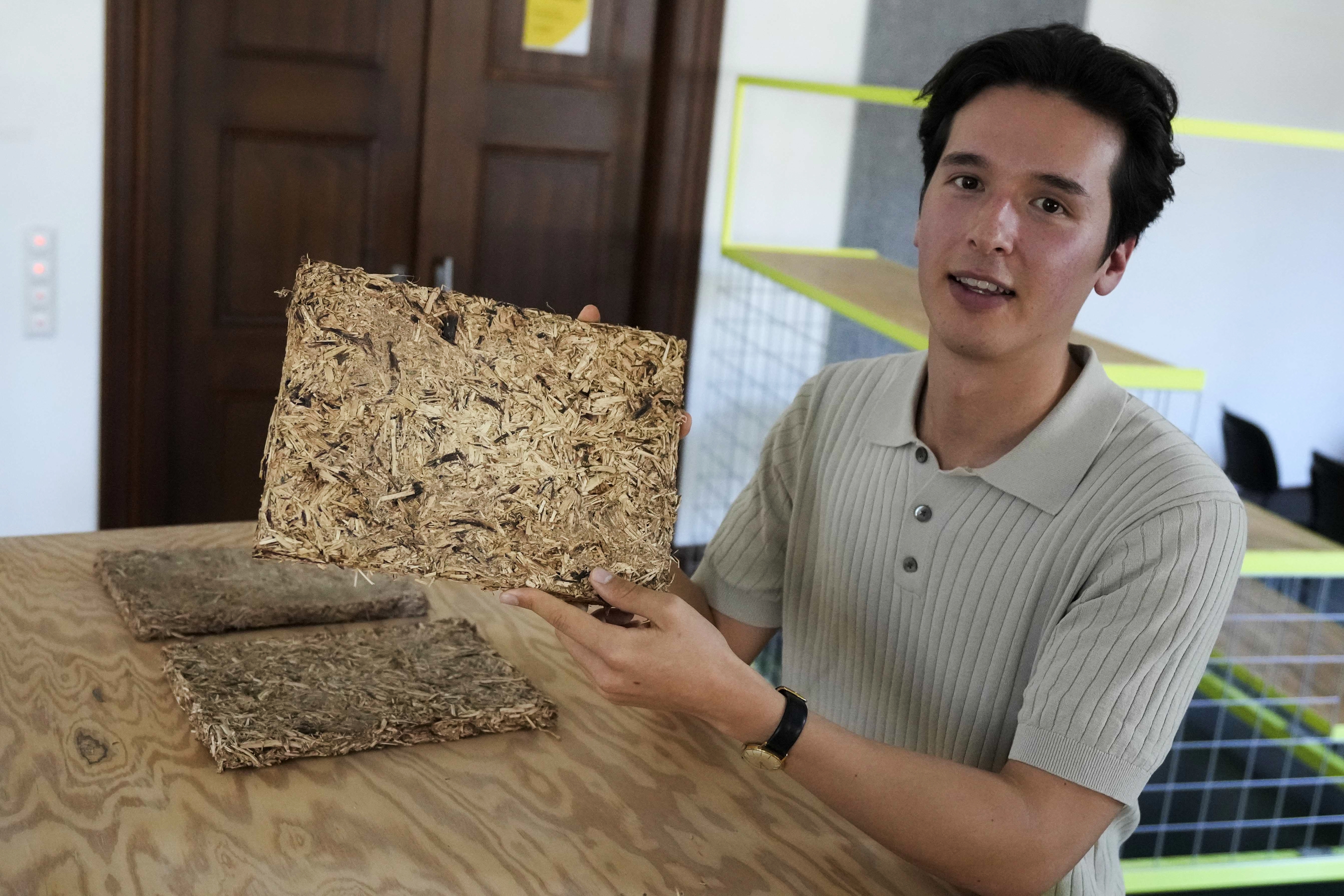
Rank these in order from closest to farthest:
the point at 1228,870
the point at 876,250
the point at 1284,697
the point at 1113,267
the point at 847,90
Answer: the point at 1113,267
the point at 1228,870
the point at 1284,697
the point at 847,90
the point at 876,250

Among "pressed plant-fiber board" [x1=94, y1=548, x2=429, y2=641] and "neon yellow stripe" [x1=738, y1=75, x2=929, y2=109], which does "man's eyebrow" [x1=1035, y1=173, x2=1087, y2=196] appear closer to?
"pressed plant-fiber board" [x1=94, y1=548, x2=429, y2=641]

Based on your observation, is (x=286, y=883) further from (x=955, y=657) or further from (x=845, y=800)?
(x=955, y=657)

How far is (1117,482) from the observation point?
1.27 meters

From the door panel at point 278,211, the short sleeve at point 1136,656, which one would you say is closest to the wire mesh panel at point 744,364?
the door panel at point 278,211

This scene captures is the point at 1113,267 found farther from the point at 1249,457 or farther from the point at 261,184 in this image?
the point at 1249,457

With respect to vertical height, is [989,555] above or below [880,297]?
below

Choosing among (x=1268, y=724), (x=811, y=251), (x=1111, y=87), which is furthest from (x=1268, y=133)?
(x=811, y=251)

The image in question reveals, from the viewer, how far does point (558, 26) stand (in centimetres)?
329

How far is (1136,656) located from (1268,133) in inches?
42.6

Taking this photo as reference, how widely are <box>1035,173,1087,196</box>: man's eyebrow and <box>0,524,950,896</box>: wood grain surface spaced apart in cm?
66

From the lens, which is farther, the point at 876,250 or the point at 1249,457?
the point at 1249,457

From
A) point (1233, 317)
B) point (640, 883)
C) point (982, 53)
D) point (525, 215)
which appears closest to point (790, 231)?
point (525, 215)

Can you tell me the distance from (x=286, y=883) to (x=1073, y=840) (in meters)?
0.69

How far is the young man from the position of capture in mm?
1136
